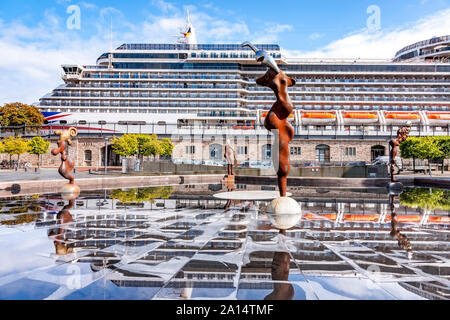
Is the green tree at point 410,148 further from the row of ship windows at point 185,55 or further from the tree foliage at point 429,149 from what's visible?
the row of ship windows at point 185,55

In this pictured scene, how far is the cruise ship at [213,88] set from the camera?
48.1 m

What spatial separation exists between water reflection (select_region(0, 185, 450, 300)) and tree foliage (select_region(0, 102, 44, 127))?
5108cm

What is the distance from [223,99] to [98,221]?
44530 millimetres

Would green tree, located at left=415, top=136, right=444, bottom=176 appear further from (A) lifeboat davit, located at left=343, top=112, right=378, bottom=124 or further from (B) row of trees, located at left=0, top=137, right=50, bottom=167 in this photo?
(B) row of trees, located at left=0, top=137, right=50, bottom=167

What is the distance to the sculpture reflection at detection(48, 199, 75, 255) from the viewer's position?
3.67 metres

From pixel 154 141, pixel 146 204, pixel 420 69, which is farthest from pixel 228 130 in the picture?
pixel 420 69

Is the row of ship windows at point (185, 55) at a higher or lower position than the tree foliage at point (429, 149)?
higher

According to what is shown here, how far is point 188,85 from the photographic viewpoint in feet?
164

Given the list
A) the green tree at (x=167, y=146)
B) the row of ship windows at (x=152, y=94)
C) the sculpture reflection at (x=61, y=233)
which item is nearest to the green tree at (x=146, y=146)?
the green tree at (x=167, y=146)

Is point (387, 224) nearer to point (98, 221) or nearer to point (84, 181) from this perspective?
point (98, 221)

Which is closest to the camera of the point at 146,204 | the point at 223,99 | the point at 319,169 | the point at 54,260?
the point at 54,260

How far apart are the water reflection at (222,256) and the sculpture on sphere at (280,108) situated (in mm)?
1243

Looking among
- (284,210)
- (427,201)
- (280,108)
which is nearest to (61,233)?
(284,210)

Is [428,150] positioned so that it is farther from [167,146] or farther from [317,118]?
[167,146]
